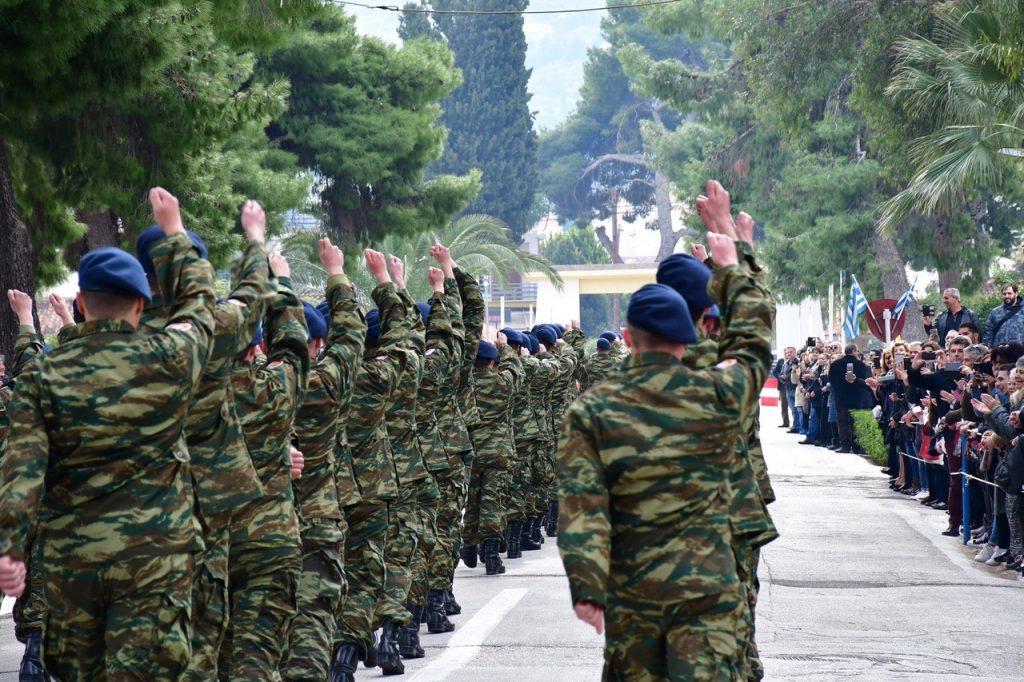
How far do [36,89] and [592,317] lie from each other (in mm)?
99759

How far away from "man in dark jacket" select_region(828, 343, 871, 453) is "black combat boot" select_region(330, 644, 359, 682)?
66.9ft

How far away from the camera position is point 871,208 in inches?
1604

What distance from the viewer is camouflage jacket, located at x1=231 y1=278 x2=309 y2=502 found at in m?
6.41

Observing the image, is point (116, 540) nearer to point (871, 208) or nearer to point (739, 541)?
point (739, 541)

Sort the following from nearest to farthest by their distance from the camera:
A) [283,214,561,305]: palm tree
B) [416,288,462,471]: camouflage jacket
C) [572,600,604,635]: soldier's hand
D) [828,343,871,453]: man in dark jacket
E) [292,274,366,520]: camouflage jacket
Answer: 1. [572,600,604,635]: soldier's hand
2. [292,274,366,520]: camouflage jacket
3. [416,288,462,471]: camouflage jacket
4. [828,343,871,453]: man in dark jacket
5. [283,214,561,305]: palm tree

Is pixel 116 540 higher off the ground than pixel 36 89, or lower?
lower

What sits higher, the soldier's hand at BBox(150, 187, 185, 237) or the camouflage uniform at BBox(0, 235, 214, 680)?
the soldier's hand at BBox(150, 187, 185, 237)

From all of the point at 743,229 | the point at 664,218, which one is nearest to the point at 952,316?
the point at 743,229

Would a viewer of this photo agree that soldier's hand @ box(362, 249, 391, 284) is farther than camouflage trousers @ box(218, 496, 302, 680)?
Yes

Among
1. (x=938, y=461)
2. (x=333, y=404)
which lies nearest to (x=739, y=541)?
(x=333, y=404)

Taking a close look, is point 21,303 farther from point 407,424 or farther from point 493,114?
point 493,114

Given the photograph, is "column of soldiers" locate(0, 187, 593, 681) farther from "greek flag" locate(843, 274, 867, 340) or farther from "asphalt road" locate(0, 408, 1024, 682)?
"greek flag" locate(843, 274, 867, 340)

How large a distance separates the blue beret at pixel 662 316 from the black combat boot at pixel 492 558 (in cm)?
757

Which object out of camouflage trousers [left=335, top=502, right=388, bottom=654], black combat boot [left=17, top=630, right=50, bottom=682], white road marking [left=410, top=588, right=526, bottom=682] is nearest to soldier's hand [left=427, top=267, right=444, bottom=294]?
camouflage trousers [left=335, top=502, right=388, bottom=654]
